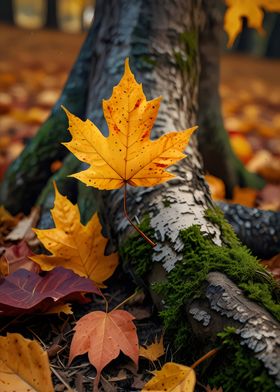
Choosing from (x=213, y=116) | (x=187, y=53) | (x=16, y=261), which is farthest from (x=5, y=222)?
(x=213, y=116)

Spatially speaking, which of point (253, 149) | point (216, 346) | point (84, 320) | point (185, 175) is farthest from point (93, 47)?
point (253, 149)

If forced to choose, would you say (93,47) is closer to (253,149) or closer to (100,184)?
(100,184)

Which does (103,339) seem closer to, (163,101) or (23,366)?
(23,366)

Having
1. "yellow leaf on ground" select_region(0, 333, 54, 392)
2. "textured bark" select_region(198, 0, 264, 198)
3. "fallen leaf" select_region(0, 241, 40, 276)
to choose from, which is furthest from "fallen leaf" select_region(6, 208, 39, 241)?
"textured bark" select_region(198, 0, 264, 198)

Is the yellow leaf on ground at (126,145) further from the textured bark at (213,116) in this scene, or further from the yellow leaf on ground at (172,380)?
the textured bark at (213,116)

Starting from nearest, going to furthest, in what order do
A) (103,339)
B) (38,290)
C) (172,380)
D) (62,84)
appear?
(172,380) → (103,339) → (38,290) → (62,84)
